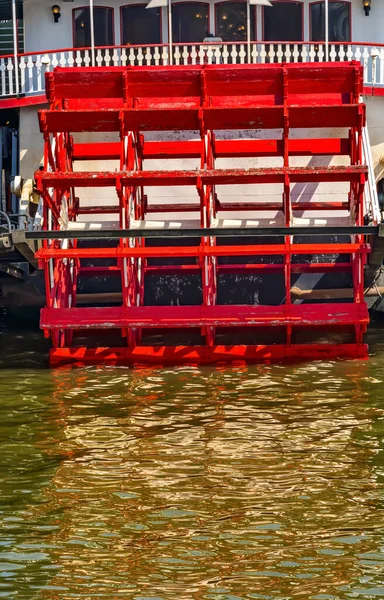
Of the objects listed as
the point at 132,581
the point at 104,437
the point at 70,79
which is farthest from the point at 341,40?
the point at 132,581

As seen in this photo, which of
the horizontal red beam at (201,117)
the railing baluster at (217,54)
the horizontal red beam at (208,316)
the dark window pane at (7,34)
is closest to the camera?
the horizontal red beam at (208,316)

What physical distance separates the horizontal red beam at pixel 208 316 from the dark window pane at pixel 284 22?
634cm

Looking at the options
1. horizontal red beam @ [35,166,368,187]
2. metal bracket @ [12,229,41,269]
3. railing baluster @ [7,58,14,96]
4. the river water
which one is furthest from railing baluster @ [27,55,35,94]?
the river water

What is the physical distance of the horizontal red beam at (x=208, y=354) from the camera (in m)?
13.2

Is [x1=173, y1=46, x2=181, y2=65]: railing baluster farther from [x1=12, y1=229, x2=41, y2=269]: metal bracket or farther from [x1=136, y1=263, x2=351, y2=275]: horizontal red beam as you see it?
[x1=12, y1=229, x2=41, y2=269]: metal bracket

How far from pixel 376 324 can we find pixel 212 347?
373cm

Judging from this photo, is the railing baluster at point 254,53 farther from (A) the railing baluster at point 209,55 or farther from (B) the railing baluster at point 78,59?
(B) the railing baluster at point 78,59

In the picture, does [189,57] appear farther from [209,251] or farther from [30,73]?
[209,251]

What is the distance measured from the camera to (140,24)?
722 inches

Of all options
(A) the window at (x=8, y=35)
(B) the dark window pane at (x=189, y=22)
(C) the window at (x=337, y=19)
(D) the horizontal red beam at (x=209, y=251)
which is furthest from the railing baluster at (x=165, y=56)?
(D) the horizontal red beam at (x=209, y=251)

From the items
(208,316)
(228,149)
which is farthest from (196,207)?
(208,316)

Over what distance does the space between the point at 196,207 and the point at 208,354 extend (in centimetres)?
263

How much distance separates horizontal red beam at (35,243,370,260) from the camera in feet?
43.1

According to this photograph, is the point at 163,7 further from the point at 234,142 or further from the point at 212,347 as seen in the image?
the point at 212,347
